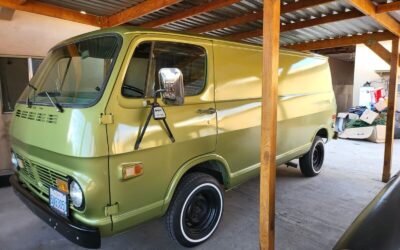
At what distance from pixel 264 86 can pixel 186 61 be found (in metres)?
0.83

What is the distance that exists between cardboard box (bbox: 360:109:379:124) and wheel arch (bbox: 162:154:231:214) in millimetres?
7498

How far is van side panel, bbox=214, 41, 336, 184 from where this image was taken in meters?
2.95

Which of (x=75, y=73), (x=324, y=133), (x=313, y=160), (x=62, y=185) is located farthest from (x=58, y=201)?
(x=324, y=133)

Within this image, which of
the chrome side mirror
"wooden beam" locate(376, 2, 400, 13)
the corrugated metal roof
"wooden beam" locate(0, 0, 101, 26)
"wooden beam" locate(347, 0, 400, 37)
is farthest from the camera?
the corrugated metal roof

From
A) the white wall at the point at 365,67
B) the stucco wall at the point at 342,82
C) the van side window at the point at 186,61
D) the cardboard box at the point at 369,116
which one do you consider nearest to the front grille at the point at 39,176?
the van side window at the point at 186,61

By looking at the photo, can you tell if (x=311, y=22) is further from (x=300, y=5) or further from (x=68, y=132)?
(x=68, y=132)

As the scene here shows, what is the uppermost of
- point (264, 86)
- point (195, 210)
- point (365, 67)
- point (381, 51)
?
point (365, 67)

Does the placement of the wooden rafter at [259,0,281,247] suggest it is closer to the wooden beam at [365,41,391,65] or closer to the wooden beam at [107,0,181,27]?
the wooden beam at [107,0,181,27]

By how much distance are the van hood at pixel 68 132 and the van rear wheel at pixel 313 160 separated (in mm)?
3768

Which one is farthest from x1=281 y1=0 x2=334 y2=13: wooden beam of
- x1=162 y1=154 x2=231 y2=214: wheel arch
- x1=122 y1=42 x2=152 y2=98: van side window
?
x1=122 y1=42 x2=152 y2=98: van side window

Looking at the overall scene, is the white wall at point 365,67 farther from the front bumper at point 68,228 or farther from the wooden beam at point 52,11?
the front bumper at point 68,228

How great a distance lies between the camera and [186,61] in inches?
106

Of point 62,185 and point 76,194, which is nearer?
point 76,194

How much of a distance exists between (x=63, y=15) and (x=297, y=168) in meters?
4.80
